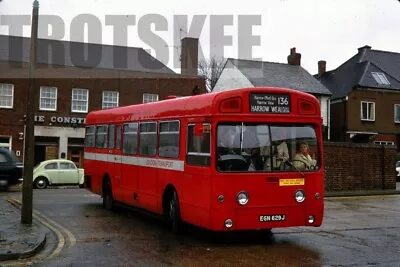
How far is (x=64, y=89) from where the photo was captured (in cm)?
3562

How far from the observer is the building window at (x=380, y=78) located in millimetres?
44500

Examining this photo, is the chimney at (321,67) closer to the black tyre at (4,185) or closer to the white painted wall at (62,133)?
the white painted wall at (62,133)

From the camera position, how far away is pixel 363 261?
8016 mm

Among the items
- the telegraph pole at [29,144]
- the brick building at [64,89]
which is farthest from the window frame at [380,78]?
the telegraph pole at [29,144]

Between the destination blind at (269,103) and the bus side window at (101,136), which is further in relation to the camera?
the bus side window at (101,136)

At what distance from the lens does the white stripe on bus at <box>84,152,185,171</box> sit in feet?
34.3

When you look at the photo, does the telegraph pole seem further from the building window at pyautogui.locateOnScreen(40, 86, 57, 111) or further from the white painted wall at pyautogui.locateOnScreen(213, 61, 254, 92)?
the white painted wall at pyautogui.locateOnScreen(213, 61, 254, 92)

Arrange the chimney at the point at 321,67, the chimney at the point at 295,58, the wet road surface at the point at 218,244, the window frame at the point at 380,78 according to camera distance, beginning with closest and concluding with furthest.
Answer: the wet road surface at the point at 218,244 < the window frame at the point at 380,78 < the chimney at the point at 295,58 < the chimney at the point at 321,67

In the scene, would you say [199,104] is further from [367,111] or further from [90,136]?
[367,111]

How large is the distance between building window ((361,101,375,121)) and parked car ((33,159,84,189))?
1036 inches

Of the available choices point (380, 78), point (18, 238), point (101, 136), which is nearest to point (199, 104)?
point (18, 238)

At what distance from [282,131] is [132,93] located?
28.8m

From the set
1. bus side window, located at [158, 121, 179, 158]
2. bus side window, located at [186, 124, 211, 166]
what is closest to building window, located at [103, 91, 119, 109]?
bus side window, located at [158, 121, 179, 158]

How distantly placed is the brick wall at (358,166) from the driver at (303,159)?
1363 centimetres
